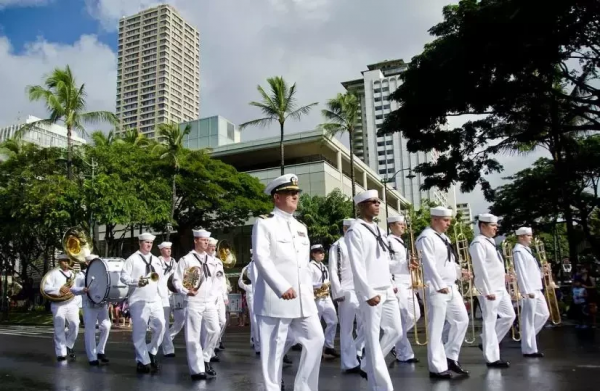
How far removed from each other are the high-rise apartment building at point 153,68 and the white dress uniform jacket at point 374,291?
6495 inches

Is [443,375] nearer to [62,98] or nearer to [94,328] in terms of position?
[94,328]

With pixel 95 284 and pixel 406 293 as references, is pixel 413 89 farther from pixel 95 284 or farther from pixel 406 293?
pixel 95 284

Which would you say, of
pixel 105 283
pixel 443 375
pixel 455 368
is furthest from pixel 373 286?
pixel 105 283

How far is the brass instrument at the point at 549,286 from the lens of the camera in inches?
437

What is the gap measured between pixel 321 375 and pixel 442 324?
1.90 m

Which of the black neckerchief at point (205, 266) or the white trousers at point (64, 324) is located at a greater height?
the black neckerchief at point (205, 266)

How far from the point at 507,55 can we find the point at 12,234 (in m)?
26.3

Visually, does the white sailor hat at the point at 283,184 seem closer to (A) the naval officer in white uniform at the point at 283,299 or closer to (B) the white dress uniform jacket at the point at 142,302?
(A) the naval officer in white uniform at the point at 283,299

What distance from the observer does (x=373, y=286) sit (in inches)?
235

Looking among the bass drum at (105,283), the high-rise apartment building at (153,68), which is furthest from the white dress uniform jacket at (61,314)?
the high-rise apartment building at (153,68)

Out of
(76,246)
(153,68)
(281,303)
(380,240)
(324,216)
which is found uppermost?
(153,68)

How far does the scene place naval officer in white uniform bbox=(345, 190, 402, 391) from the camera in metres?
5.65

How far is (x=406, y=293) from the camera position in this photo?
955 centimetres

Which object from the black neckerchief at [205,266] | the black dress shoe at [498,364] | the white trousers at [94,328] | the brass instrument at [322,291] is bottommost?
the black dress shoe at [498,364]
